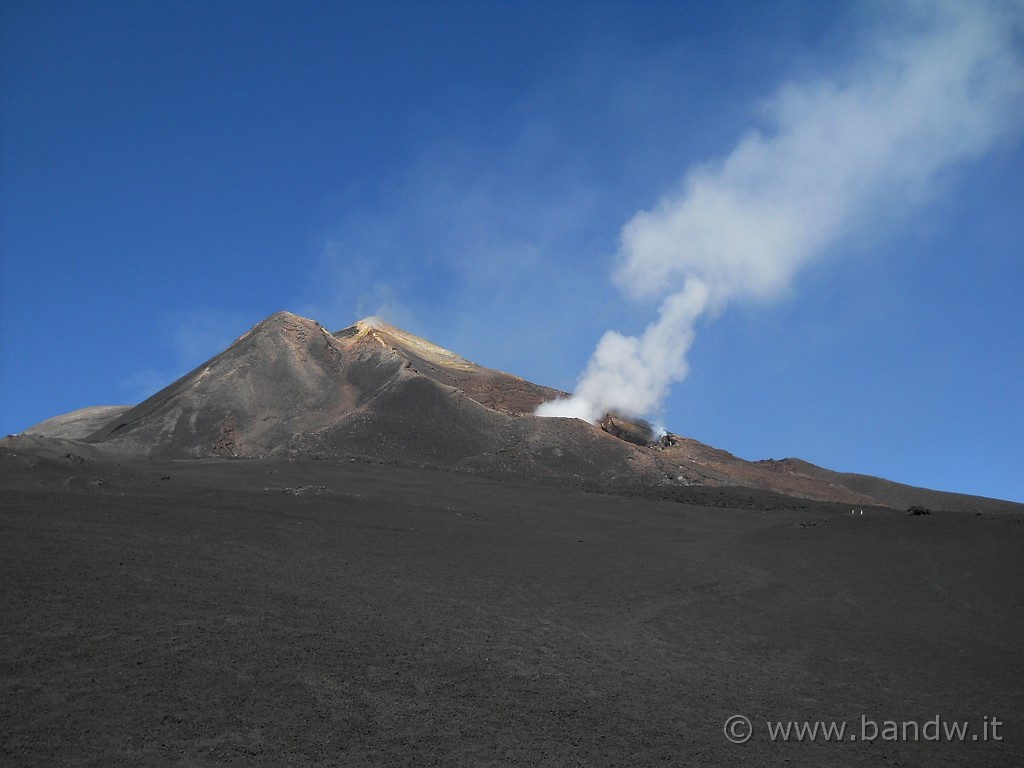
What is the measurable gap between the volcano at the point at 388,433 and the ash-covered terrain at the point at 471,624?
22.7 feet

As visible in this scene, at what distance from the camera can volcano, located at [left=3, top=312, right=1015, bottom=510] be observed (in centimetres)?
4553

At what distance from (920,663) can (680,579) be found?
7184 mm

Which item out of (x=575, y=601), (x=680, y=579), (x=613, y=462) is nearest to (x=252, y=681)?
(x=575, y=601)

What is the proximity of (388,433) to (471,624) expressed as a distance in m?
31.8

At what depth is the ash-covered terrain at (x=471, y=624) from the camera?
1178 centimetres

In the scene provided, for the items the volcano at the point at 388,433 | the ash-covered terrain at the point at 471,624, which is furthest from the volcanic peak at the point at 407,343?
the ash-covered terrain at the point at 471,624

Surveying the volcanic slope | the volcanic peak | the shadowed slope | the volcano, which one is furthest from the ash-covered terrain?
the shadowed slope

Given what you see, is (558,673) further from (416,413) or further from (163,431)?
(163,431)

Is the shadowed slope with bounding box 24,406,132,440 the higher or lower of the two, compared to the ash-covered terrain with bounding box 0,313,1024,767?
higher

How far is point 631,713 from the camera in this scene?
13477mm

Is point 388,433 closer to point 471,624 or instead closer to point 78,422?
point 471,624

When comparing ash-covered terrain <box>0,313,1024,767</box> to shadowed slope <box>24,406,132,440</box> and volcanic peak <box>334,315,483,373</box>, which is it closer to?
volcanic peak <box>334,315,483,373</box>

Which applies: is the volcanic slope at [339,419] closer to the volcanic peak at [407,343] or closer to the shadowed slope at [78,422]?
the volcanic peak at [407,343]

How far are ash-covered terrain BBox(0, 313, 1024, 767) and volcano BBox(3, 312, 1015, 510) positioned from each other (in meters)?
6.93
